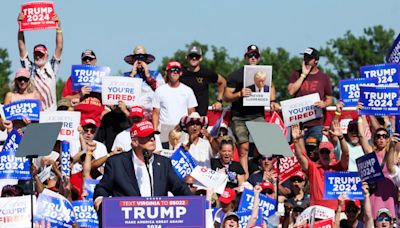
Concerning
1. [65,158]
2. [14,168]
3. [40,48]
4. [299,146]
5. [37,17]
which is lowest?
[14,168]

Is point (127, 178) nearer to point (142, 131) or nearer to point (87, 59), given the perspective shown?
point (142, 131)

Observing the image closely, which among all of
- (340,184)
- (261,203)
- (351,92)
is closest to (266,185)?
(261,203)

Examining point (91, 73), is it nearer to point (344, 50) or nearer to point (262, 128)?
point (262, 128)

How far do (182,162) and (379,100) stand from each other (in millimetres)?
2879

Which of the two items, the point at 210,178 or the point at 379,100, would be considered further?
the point at 379,100

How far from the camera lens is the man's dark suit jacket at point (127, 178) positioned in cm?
1850

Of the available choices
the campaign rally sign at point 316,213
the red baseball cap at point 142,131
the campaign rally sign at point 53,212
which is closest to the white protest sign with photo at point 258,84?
the campaign rally sign at point 316,213

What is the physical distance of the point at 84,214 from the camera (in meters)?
21.6

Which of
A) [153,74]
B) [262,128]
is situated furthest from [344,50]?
[262,128]

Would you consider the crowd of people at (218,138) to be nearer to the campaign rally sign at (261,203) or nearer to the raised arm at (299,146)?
the raised arm at (299,146)

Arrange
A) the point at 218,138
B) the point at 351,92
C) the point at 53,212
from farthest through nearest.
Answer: the point at 218,138 < the point at 351,92 < the point at 53,212

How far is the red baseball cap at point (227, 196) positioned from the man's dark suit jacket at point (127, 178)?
144 inches

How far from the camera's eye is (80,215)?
21.6m

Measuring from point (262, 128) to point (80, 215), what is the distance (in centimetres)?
260
